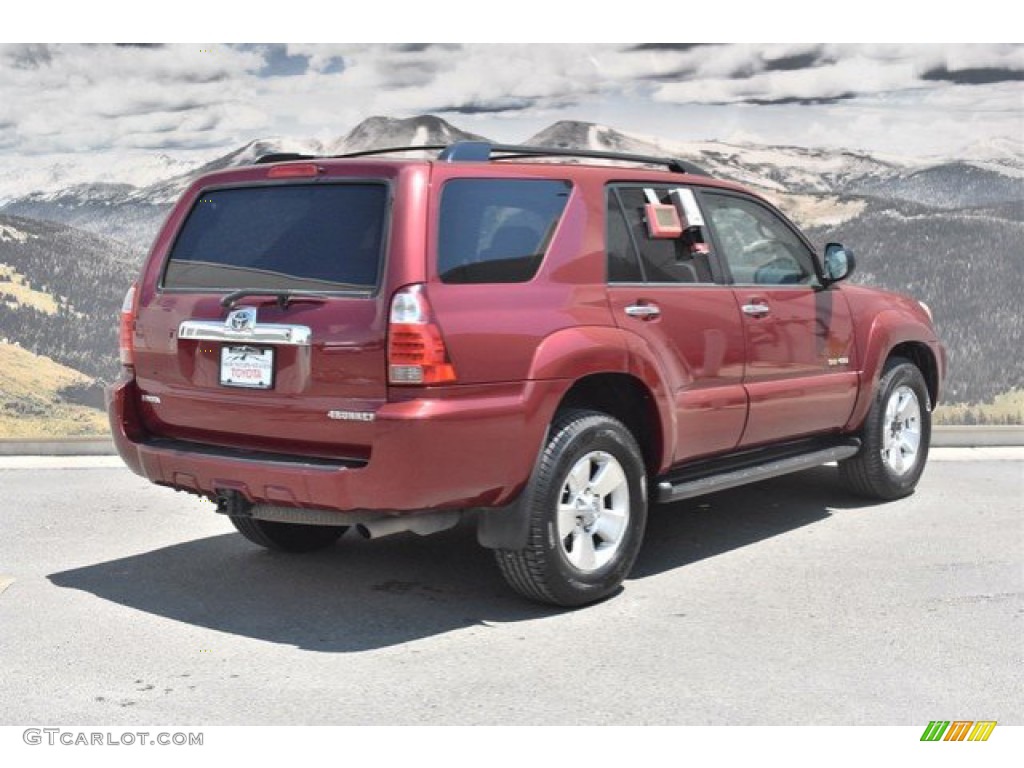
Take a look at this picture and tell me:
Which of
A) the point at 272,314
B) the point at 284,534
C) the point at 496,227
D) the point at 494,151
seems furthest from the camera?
the point at 284,534

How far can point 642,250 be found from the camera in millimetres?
5852

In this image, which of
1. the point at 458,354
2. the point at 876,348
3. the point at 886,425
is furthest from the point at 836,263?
the point at 458,354

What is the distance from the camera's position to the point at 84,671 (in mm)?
4668

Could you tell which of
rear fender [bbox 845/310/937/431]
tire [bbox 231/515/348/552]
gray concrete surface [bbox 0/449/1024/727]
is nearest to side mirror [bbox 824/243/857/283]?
Answer: rear fender [bbox 845/310/937/431]

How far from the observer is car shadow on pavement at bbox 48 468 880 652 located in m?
5.28

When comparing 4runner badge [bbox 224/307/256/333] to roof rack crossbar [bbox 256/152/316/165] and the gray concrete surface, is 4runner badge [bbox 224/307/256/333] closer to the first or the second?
roof rack crossbar [bbox 256/152/316/165]

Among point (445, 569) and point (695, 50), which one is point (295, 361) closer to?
point (445, 569)

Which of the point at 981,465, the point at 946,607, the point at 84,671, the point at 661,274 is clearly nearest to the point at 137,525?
the point at 84,671

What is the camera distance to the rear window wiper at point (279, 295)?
4976 millimetres

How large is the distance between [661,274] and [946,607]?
1.90 meters

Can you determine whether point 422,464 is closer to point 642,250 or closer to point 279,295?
point 279,295

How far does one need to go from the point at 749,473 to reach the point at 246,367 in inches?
99.5

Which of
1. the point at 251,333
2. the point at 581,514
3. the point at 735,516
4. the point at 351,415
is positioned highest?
the point at 251,333

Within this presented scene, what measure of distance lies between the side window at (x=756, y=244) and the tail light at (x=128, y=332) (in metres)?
2.73
